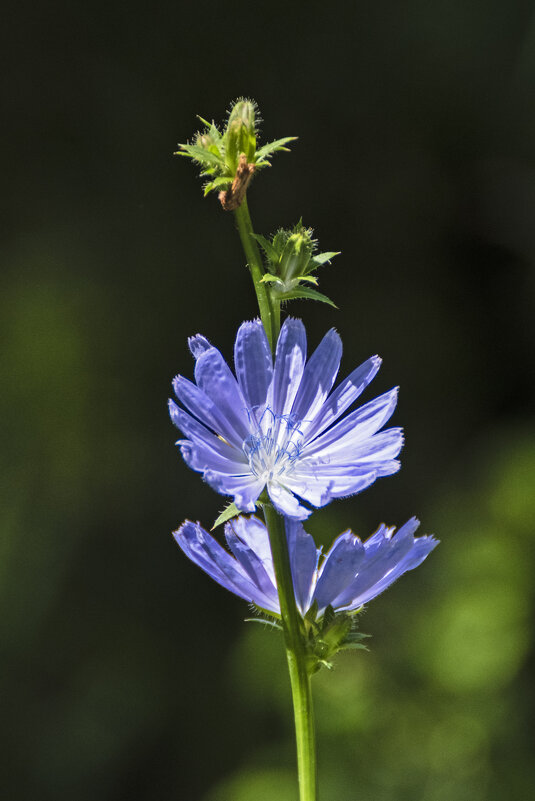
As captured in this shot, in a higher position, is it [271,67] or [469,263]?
[271,67]

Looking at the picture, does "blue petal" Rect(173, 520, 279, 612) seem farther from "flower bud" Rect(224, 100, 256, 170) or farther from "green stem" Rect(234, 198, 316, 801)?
"flower bud" Rect(224, 100, 256, 170)

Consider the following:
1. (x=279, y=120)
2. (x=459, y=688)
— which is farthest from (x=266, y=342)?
(x=279, y=120)

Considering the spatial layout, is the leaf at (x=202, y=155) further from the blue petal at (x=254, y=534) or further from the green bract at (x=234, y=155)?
the blue petal at (x=254, y=534)

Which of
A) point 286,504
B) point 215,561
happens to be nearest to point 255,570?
point 215,561

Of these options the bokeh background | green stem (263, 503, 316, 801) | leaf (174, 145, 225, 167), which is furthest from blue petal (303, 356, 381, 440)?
the bokeh background

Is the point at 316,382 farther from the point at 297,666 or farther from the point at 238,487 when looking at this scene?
the point at 297,666

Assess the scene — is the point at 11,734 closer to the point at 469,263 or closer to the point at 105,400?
the point at 105,400
